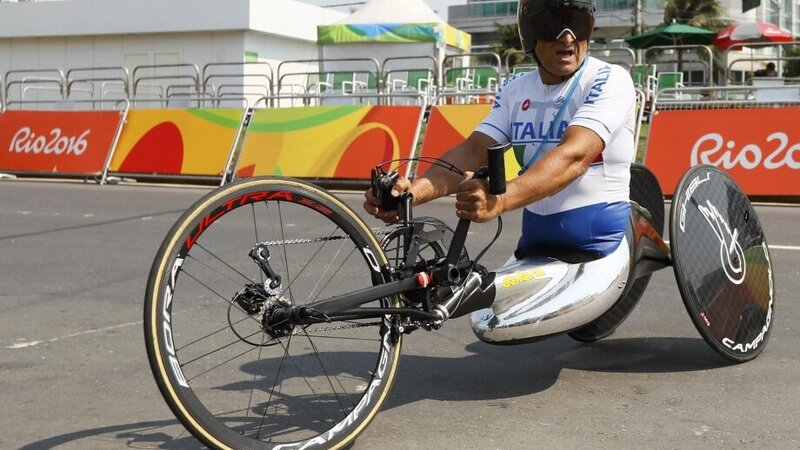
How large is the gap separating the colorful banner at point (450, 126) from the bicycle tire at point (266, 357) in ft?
25.6

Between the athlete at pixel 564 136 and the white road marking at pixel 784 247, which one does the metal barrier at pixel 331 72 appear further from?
the athlete at pixel 564 136

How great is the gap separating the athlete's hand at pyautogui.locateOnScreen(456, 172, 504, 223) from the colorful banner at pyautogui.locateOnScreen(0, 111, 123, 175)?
14.0m

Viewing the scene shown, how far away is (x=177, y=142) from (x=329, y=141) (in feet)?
8.86

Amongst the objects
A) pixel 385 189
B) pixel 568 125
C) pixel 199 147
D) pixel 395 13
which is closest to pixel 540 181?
pixel 568 125

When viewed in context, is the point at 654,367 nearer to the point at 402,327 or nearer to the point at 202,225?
the point at 402,327

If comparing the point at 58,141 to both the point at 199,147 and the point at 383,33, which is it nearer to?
the point at 199,147

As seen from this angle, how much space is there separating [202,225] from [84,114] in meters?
14.8

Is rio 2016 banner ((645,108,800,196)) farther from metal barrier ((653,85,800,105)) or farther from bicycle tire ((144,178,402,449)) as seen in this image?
bicycle tire ((144,178,402,449))

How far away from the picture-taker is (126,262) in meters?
8.36

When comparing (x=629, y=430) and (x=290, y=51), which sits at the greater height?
(x=290, y=51)

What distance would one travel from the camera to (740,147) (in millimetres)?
12312

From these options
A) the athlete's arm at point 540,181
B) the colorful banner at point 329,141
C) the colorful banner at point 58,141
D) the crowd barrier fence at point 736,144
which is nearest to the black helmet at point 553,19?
the athlete's arm at point 540,181

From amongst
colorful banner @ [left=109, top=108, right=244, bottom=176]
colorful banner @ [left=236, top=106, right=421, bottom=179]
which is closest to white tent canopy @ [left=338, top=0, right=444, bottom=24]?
colorful banner @ [left=109, top=108, right=244, bottom=176]

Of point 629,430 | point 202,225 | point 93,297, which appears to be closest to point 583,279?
point 629,430
